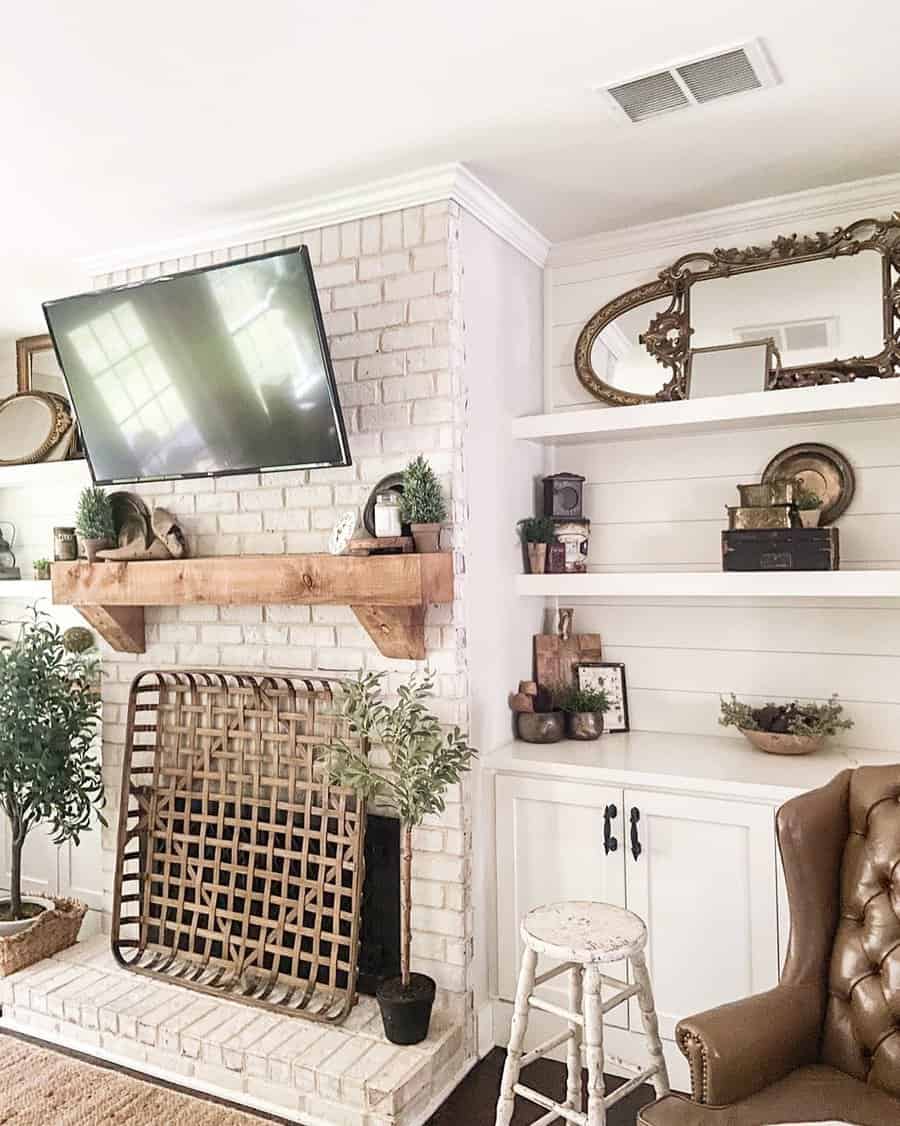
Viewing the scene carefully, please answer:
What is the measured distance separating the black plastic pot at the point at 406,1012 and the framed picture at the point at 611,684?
3.43 ft

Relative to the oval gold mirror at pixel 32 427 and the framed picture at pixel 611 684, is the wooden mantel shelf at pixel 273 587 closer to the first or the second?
the framed picture at pixel 611 684

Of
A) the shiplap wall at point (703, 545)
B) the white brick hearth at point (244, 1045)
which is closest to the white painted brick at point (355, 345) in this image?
the shiplap wall at point (703, 545)

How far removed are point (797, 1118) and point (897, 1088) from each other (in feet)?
0.82

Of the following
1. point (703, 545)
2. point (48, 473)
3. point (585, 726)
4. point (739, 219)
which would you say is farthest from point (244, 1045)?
point (739, 219)

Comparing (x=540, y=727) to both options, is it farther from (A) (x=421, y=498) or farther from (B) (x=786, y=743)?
(A) (x=421, y=498)

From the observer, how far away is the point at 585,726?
307 centimetres

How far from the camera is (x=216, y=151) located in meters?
2.51

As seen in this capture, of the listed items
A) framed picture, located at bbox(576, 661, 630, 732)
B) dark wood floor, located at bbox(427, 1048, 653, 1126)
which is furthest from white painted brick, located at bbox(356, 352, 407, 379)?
dark wood floor, located at bbox(427, 1048, 653, 1126)

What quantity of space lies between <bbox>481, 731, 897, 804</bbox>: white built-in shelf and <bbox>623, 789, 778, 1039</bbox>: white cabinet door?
0.05 meters

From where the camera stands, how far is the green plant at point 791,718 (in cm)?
280

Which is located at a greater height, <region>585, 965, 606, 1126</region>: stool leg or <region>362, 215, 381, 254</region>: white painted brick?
<region>362, 215, 381, 254</region>: white painted brick

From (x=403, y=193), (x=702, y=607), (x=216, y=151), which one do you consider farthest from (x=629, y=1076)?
(x=216, y=151)

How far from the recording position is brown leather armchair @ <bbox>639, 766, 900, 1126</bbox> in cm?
175

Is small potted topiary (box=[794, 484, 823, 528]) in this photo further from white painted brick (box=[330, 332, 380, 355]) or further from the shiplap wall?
white painted brick (box=[330, 332, 380, 355])
